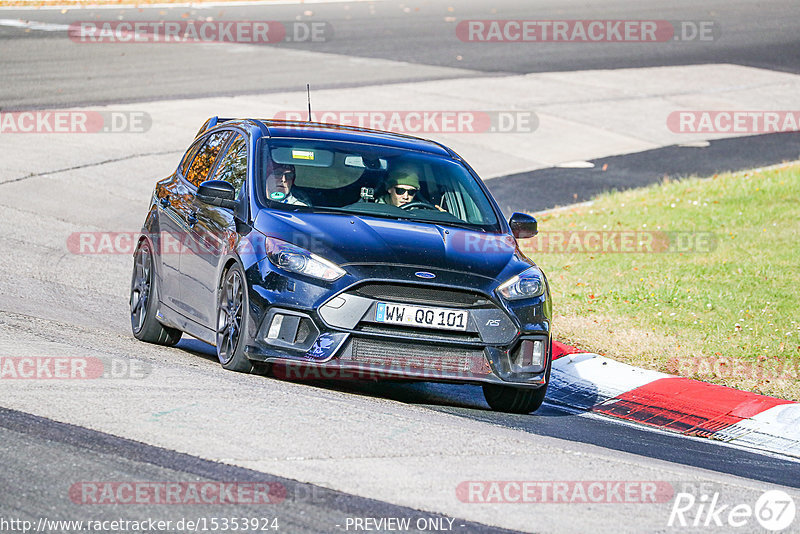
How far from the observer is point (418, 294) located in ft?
24.7

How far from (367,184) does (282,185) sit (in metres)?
0.61

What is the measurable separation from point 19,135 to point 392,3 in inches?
765

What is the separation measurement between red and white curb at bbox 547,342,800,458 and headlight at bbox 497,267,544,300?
1409 millimetres

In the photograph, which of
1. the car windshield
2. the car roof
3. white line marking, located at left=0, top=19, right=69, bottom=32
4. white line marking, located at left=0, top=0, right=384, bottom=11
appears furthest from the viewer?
white line marking, located at left=0, top=0, right=384, bottom=11

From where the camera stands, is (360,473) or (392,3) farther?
(392,3)

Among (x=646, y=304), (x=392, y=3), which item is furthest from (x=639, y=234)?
(x=392, y=3)

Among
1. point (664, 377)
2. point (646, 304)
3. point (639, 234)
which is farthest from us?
point (639, 234)

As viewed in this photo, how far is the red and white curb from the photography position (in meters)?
8.60

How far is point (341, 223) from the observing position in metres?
8.05

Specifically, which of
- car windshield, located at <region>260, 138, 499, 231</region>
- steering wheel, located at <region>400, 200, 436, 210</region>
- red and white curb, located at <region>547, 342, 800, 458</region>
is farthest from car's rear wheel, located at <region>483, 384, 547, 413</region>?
steering wheel, located at <region>400, 200, 436, 210</region>

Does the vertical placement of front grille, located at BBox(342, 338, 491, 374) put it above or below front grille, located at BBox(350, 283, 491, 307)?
below

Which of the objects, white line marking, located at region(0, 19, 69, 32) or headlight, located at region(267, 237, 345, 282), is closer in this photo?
headlight, located at region(267, 237, 345, 282)

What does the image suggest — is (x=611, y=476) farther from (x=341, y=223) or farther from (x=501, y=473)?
(x=341, y=223)

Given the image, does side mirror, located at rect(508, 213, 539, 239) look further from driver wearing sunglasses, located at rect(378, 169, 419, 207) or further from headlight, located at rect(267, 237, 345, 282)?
headlight, located at rect(267, 237, 345, 282)
